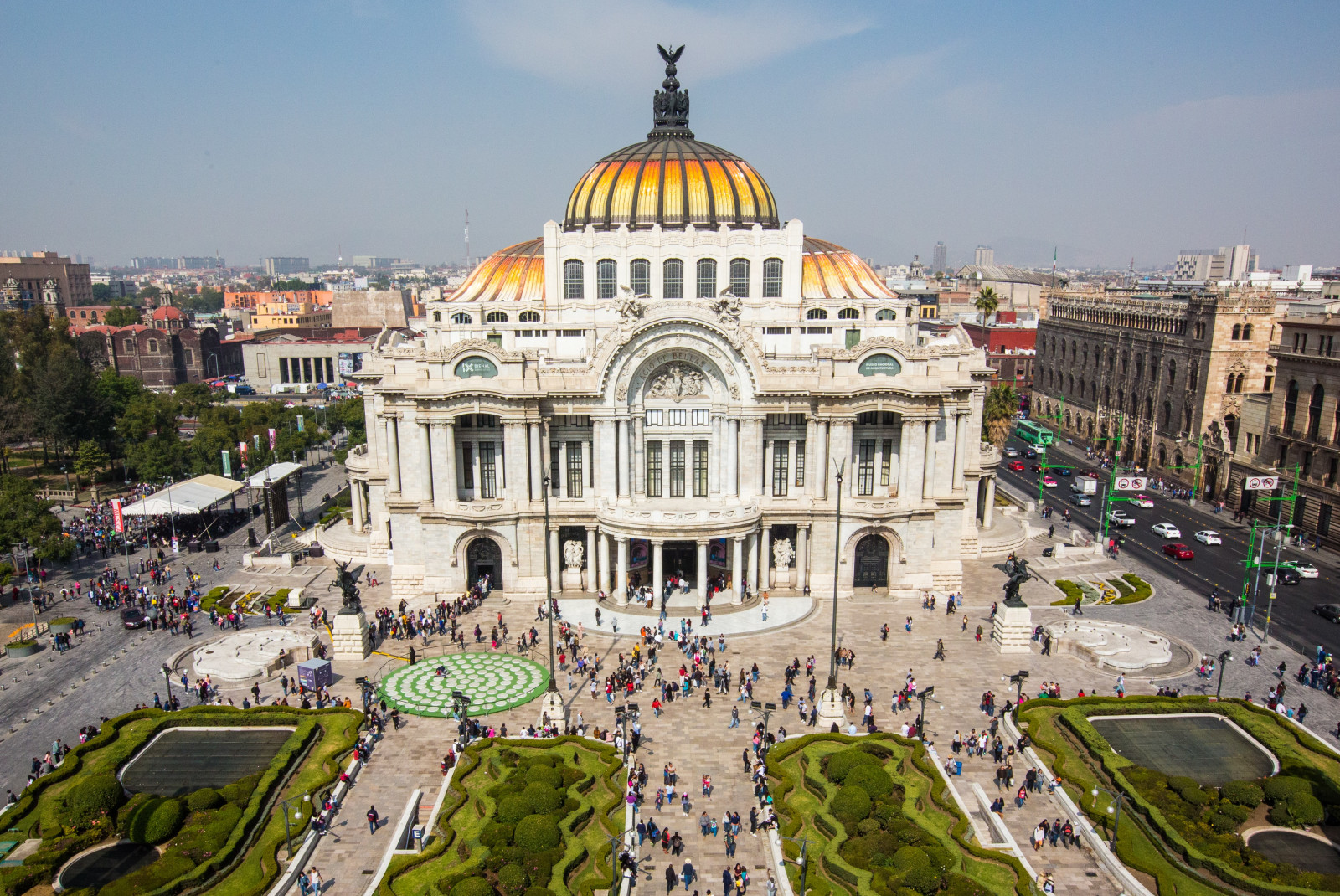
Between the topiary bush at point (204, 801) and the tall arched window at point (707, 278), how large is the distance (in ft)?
149

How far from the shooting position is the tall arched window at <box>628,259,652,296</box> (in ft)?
221

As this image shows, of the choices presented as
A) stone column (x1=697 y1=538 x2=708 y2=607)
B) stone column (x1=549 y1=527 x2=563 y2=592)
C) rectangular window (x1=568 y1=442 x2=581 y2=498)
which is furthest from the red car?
stone column (x1=549 y1=527 x2=563 y2=592)

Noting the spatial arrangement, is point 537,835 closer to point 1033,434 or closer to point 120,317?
point 1033,434

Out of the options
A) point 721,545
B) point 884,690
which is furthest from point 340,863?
point 721,545

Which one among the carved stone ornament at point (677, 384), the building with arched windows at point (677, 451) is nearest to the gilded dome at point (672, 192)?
the building with arched windows at point (677, 451)

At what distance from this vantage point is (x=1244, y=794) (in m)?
36.0

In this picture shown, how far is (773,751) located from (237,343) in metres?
169

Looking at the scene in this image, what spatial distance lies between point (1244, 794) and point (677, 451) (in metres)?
36.2

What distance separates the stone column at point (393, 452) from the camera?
61.1 m

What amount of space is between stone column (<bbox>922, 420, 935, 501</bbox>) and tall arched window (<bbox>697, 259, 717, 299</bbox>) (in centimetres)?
1933

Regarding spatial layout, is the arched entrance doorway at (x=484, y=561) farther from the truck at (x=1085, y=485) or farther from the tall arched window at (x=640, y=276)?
the truck at (x=1085, y=485)

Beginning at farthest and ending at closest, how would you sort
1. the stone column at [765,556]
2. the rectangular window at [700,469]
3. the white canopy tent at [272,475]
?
the white canopy tent at [272,475] < the rectangular window at [700,469] < the stone column at [765,556]

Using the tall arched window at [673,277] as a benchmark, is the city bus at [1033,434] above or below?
below

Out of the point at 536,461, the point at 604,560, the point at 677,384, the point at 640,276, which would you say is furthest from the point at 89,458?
the point at 677,384
